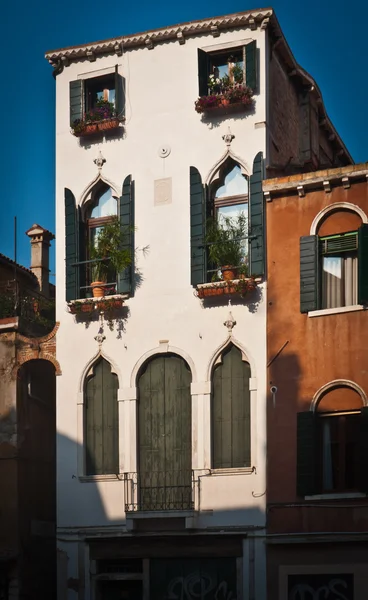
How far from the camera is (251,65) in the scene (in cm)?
2641

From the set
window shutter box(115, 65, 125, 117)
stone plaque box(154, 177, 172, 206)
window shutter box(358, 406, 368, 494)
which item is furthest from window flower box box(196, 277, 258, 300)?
window shutter box(115, 65, 125, 117)

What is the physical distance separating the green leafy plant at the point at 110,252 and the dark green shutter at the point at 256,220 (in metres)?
2.78

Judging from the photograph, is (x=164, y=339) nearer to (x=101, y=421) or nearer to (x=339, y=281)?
(x=101, y=421)

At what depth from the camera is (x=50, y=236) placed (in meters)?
32.7

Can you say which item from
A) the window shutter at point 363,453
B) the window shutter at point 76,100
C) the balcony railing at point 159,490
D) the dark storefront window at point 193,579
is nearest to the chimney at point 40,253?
the window shutter at point 76,100

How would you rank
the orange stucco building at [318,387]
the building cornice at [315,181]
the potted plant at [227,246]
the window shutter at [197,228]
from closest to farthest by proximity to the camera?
the orange stucco building at [318,387]
the building cornice at [315,181]
the potted plant at [227,246]
the window shutter at [197,228]

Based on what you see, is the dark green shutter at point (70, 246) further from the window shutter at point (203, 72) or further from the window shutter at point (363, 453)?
the window shutter at point (363, 453)

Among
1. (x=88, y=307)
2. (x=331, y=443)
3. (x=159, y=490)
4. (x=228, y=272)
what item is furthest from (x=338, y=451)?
(x=88, y=307)

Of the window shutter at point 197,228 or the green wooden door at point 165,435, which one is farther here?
the window shutter at point 197,228

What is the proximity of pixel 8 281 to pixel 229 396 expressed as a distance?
670cm

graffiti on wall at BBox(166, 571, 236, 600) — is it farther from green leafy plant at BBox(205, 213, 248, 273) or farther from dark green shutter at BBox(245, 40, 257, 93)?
dark green shutter at BBox(245, 40, 257, 93)

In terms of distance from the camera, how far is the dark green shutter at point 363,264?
24266mm

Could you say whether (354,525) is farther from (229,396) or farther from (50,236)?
(50,236)

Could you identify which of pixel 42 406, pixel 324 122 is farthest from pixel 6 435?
pixel 324 122
